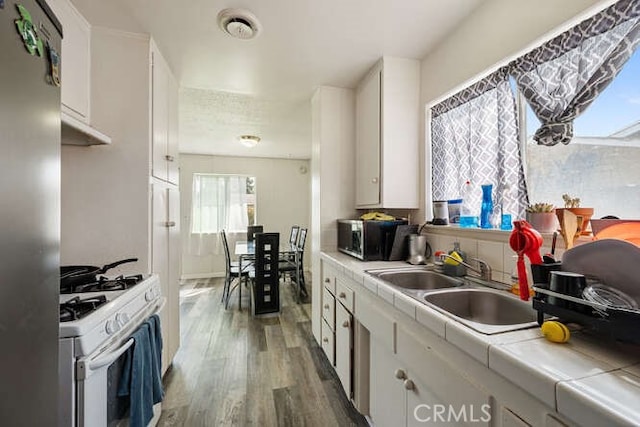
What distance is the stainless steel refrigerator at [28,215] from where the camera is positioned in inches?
20.2

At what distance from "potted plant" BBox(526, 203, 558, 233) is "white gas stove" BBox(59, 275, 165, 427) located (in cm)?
166

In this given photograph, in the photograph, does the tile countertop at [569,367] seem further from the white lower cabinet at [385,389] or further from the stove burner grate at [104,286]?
the stove burner grate at [104,286]

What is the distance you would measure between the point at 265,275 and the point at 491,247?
248 cm

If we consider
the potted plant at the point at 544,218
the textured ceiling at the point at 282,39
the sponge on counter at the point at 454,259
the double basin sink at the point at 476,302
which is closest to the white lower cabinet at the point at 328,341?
the double basin sink at the point at 476,302

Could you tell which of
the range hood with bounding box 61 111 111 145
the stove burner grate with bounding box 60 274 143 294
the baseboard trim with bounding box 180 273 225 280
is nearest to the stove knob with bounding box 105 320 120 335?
the stove burner grate with bounding box 60 274 143 294

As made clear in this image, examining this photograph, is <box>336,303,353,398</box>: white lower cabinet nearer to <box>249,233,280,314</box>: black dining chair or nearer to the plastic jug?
the plastic jug

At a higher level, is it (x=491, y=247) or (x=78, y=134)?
(x=78, y=134)

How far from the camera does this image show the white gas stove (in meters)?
0.80

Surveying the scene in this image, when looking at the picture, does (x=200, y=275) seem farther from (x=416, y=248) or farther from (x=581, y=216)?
(x=581, y=216)

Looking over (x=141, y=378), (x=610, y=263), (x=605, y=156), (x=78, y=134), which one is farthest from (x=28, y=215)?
(x=605, y=156)

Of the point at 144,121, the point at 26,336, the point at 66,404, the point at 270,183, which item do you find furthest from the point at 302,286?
the point at 26,336

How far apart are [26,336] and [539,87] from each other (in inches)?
74.8

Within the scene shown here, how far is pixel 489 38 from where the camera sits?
1.40 meters

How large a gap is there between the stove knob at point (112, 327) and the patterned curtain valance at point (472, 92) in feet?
6.76
